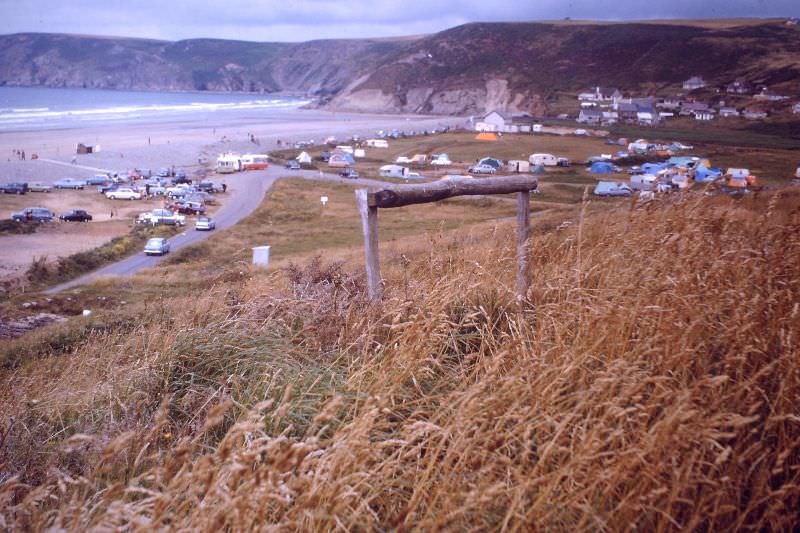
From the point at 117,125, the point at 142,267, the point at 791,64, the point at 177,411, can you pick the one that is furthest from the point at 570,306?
the point at 117,125

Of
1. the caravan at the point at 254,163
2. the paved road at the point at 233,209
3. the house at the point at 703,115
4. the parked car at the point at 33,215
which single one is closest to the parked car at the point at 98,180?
the paved road at the point at 233,209

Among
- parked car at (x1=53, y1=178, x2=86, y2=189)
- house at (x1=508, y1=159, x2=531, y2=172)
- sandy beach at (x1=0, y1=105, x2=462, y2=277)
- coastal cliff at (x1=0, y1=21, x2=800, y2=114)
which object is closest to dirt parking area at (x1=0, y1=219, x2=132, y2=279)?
sandy beach at (x1=0, y1=105, x2=462, y2=277)

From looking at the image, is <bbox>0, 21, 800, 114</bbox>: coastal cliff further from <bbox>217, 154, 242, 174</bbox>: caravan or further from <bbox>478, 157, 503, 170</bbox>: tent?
<bbox>217, 154, 242, 174</bbox>: caravan

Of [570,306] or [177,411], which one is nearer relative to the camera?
[177,411]

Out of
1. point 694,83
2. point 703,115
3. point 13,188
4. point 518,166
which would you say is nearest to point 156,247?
point 13,188

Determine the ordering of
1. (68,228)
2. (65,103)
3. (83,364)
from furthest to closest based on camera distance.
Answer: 1. (65,103)
2. (68,228)
3. (83,364)

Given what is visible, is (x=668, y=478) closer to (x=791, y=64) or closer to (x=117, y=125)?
(x=791, y=64)

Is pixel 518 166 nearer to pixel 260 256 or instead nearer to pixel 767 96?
pixel 767 96
